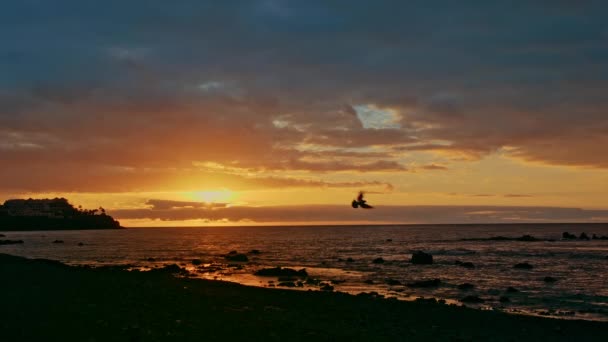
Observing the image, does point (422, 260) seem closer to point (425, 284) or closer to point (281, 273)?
point (281, 273)

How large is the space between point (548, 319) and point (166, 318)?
778 inches

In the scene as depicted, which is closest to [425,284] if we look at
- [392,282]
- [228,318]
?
[392,282]

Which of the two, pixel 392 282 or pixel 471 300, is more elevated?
pixel 471 300

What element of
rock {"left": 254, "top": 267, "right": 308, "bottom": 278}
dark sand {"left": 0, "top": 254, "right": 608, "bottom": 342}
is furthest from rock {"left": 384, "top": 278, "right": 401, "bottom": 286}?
dark sand {"left": 0, "top": 254, "right": 608, "bottom": 342}

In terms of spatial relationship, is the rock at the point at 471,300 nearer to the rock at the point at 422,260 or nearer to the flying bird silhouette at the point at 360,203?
the flying bird silhouette at the point at 360,203

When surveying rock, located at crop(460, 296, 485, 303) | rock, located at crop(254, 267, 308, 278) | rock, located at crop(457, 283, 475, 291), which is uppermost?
rock, located at crop(460, 296, 485, 303)

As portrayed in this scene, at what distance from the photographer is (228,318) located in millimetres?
20641

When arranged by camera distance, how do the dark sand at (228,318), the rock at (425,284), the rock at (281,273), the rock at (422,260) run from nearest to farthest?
the dark sand at (228,318)
the rock at (425,284)
the rock at (281,273)
the rock at (422,260)

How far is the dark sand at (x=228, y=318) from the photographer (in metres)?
16.9

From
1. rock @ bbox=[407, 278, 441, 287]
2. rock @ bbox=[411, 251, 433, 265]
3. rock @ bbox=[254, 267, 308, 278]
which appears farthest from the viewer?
rock @ bbox=[411, 251, 433, 265]

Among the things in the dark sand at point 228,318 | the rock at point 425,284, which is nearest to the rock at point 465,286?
the rock at point 425,284

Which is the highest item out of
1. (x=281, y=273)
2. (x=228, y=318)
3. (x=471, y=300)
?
(x=228, y=318)

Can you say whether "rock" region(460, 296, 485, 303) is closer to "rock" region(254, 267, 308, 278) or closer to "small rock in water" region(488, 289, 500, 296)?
"small rock in water" region(488, 289, 500, 296)

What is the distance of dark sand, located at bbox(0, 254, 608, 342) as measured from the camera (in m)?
16.9
